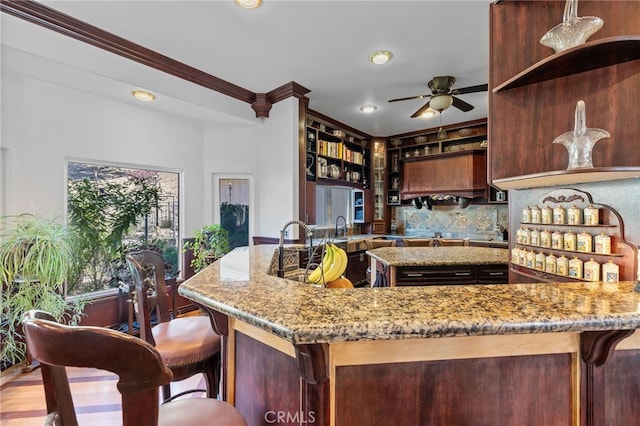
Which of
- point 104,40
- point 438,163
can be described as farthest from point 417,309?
point 438,163

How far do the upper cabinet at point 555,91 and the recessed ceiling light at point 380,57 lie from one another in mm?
1355

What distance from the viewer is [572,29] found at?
1169 mm

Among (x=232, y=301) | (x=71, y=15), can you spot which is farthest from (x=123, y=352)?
(x=71, y=15)

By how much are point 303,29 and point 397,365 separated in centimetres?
260

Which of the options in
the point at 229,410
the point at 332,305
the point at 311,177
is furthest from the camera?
the point at 311,177

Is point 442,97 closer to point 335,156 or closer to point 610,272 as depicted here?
point 335,156

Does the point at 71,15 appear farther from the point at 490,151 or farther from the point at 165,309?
the point at 490,151

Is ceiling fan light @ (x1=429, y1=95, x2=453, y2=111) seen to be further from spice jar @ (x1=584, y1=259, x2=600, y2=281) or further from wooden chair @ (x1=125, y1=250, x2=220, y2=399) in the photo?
wooden chair @ (x1=125, y1=250, x2=220, y2=399)

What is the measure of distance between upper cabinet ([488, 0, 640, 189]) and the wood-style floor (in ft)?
8.36

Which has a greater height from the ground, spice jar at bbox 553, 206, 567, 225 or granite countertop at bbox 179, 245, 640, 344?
spice jar at bbox 553, 206, 567, 225

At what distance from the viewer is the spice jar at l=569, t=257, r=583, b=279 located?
1338mm

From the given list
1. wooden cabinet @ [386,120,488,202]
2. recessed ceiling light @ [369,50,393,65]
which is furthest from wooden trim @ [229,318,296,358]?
wooden cabinet @ [386,120,488,202]

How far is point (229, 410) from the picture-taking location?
945 mm

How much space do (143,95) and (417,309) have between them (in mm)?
3378
